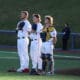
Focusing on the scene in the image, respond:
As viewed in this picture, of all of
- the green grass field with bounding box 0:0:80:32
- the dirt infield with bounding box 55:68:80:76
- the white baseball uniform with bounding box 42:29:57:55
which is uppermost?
the green grass field with bounding box 0:0:80:32

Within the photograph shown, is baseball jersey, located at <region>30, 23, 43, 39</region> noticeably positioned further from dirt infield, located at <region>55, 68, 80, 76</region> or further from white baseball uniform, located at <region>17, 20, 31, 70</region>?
dirt infield, located at <region>55, 68, 80, 76</region>

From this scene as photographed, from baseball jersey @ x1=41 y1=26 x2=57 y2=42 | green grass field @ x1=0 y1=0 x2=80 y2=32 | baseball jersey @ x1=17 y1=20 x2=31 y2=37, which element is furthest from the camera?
green grass field @ x1=0 y1=0 x2=80 y2=32

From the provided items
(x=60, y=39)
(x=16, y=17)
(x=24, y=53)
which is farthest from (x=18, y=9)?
(x=24, y=53)

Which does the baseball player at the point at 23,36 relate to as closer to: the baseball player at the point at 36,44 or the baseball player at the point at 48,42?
the baseball player at the point at 36,44

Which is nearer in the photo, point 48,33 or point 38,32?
point 48,33

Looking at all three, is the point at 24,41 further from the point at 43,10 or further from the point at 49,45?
the point at 43,10

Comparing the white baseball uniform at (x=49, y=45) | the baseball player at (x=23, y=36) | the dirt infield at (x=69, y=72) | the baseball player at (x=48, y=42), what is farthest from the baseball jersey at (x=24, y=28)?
the dirt infield at (x=69, y=72)

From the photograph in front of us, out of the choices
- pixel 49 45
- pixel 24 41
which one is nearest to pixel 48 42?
pixel 49 45

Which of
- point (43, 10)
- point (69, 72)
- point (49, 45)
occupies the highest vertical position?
point (43, 10)

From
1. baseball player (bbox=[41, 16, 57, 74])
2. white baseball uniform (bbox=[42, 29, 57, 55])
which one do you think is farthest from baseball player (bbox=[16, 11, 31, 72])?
white baseball uniform (bbox=[42, 29, 57, 55])

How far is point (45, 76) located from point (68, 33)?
15.2 meters

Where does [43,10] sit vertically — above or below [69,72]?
above

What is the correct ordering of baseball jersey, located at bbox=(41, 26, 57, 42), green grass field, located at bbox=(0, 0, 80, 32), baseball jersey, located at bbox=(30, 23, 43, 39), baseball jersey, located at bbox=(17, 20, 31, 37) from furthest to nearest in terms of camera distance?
1. green grass field, located at bbox=(0, 0, 80, 32)
2. baseball jersey, located at bbox=(17, 20, 31, 37)
3. baseball jersey, located at bbox=(30, 23, 43, 39)
4. baseball jersey, located at bbox=(41, 26, 57, 42)

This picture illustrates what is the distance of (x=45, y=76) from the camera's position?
48.2ft
